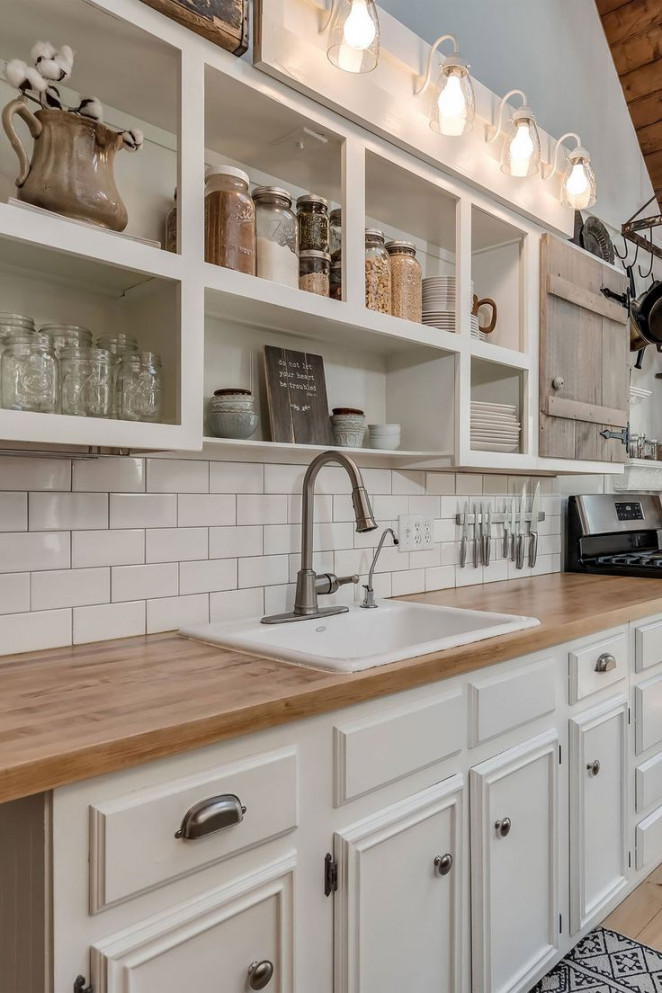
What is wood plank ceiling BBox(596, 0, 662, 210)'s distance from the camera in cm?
347

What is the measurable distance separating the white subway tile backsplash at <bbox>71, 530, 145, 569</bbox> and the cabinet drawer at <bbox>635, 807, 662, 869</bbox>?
1.70 m

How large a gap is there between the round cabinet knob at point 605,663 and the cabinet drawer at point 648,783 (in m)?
0.40

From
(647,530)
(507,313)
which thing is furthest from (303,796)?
(647,530)

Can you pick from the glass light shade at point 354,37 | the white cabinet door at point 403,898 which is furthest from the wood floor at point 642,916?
the glass light shade at point 354,37

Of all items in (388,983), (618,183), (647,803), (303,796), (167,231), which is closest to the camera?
(303,796)

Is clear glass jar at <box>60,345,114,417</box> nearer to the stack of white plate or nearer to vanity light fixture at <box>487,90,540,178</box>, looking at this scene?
the stack of white plate

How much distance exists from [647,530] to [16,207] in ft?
9.81

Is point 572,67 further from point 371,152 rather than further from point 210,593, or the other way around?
point 210,593

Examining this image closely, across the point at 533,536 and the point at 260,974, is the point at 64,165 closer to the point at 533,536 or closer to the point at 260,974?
the point at 260,974

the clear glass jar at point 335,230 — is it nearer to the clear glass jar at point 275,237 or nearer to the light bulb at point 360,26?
the clear glass jar at point 275,237

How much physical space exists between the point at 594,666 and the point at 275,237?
1.36 m

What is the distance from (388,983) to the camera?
124cm

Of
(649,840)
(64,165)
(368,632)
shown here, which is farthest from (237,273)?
(649,840)

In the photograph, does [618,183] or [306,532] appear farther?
[618,183]
